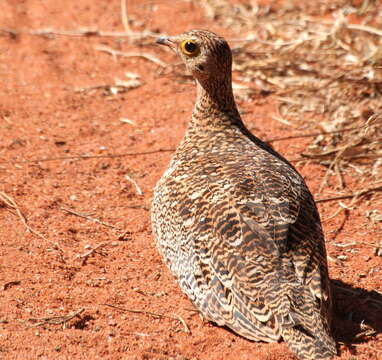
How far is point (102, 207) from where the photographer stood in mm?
7441

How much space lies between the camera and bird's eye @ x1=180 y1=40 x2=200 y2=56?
6.57m

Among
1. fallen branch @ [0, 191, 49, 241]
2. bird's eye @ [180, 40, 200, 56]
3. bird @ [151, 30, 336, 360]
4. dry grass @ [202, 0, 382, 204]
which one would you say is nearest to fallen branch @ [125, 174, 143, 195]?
fallen branch @ [0, 191, 49, 241]

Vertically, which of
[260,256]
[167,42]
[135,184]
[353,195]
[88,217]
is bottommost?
[135,184]

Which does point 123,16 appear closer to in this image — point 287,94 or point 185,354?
point 287,94

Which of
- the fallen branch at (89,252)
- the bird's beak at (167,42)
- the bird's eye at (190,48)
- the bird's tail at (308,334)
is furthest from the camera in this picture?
the bird's beak at (167,42)

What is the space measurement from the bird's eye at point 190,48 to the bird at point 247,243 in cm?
88

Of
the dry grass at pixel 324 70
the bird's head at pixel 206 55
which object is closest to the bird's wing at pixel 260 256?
the bird's head at pixel 206 55

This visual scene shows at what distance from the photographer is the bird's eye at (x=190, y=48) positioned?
6.57 metres

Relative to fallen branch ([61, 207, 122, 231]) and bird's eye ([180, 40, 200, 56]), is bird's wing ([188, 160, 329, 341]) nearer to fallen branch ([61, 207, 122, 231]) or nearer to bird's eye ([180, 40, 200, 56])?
bird's eye ([180, 40, 200, 56])

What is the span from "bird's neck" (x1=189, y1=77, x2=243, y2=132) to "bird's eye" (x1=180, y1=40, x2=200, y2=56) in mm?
289

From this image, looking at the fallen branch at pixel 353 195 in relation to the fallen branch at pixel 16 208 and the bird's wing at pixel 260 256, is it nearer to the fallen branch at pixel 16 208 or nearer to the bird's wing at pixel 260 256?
the bird's wing at pixel 260 256

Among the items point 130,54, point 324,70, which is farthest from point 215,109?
point 130,54

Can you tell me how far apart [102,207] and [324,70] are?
4576 mm

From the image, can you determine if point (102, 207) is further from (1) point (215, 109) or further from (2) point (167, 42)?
(2) point (167, 42)
